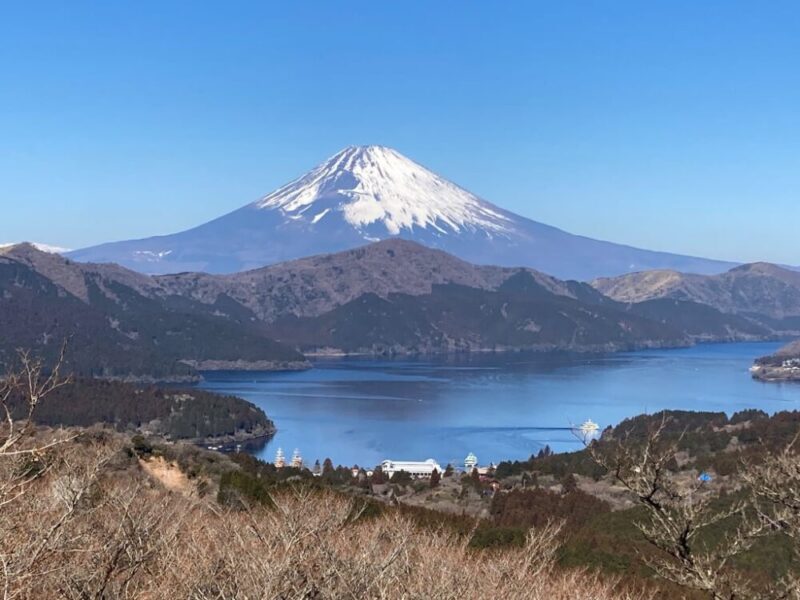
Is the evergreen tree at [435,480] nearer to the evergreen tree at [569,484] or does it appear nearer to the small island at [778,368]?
the evergreen tree at [569,484]

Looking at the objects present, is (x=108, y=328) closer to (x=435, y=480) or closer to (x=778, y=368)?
(x=778, y=368)

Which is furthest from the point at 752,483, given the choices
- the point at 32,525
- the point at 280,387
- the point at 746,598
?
the point at 280,387

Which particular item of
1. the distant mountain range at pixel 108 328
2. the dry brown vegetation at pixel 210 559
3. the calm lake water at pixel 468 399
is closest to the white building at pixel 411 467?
the calm lake water at pixel 468 399

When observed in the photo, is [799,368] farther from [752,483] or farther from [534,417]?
[752,483]

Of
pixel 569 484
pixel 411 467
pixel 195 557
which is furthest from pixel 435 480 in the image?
pixel 195 557

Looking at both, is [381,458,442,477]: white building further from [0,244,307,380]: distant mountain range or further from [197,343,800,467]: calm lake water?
[0,244,307,380]: distant mountain range

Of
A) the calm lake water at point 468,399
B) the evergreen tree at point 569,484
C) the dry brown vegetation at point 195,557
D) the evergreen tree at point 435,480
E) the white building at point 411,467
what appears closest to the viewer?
the dry brown vegetation at point 195,557
